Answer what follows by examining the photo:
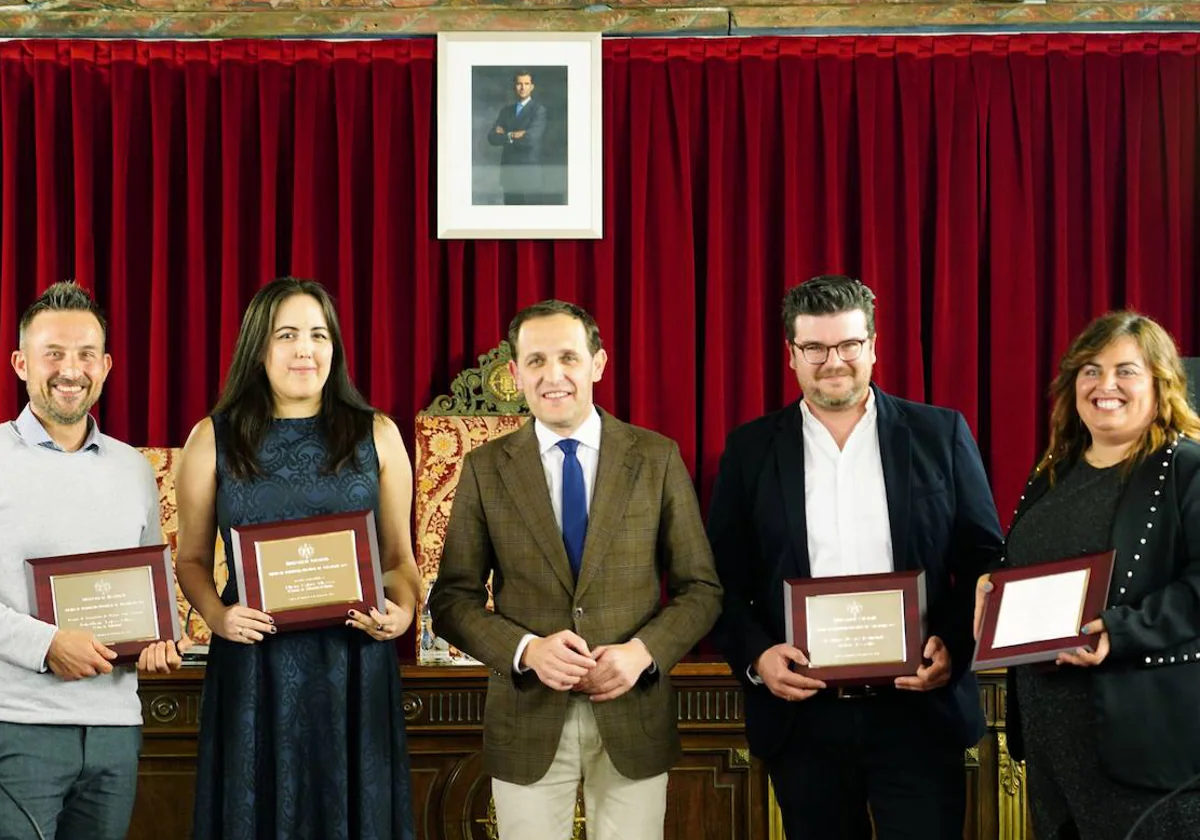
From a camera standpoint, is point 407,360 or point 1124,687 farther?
point 407,360

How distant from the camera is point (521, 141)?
161 inches

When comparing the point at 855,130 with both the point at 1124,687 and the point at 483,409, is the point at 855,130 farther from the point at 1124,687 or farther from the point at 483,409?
the point at 1124,687

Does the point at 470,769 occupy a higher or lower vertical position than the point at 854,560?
lower

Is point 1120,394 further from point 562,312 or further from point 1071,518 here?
point 562,312

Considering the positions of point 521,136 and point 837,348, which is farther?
point 521,136

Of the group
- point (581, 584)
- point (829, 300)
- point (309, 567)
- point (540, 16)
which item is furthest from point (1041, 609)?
point (540, 16)

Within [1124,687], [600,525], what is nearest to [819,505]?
[600,525]

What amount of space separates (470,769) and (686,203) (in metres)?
1.91

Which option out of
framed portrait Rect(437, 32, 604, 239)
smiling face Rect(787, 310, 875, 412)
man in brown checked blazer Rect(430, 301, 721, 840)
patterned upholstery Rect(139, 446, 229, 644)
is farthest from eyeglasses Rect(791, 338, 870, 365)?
patterned upholstery Rect(139, 446, 229, 644)

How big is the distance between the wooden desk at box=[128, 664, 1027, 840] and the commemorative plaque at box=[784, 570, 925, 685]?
115 centimetres

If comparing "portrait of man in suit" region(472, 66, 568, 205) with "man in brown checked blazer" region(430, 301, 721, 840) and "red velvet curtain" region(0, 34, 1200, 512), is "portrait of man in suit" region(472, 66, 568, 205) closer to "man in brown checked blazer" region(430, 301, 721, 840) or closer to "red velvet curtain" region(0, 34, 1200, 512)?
"red velvet curtain" region(0, 34, 1200, 512)

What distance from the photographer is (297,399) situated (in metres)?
2.46

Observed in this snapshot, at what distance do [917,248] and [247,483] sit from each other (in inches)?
98.0

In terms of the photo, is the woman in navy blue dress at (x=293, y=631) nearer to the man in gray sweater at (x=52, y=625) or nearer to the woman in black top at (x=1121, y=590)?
the man in gray sweater at (x=52, y=625)
